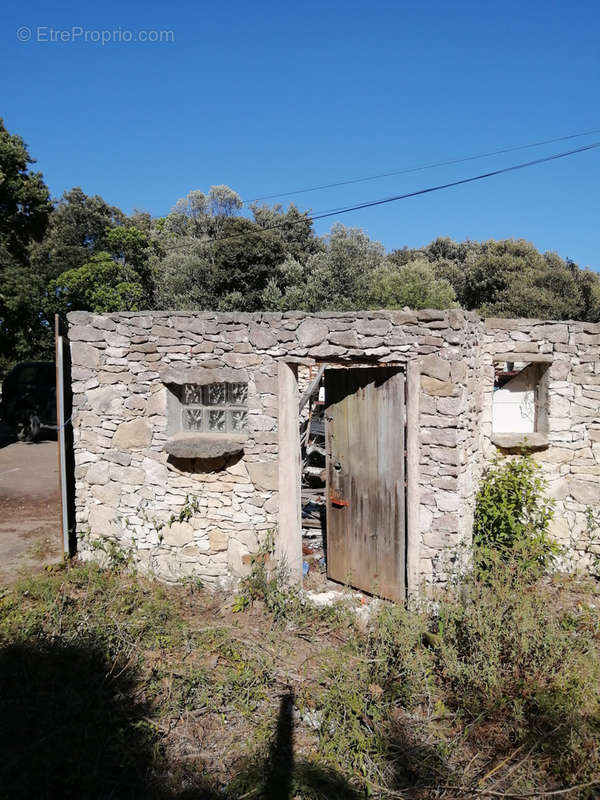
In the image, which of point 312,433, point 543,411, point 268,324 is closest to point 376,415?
point 268,324

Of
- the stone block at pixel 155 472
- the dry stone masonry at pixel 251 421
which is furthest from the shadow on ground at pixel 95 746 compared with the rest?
the stone block at pixel 155 472

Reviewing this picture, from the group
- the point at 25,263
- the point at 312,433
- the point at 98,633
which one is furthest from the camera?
the point at 25,263

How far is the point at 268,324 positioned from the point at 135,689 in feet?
9.97

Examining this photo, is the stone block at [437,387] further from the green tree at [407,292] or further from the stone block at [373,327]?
the green tree at [407,292]

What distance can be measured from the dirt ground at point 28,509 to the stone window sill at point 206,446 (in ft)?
6.74

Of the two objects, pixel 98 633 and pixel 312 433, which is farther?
pixel 312 433

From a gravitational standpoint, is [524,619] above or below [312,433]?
below

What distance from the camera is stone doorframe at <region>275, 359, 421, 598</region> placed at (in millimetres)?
4578

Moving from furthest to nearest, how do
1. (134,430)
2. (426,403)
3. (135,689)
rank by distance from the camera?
(134,430), (426,403), (135,689)

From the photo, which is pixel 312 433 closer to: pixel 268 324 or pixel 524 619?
pixel 268 324

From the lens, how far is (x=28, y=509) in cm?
761

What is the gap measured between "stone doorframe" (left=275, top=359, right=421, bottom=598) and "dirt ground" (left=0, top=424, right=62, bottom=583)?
2.64m

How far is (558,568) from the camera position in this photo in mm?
5305

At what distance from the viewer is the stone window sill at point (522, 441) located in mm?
5266
